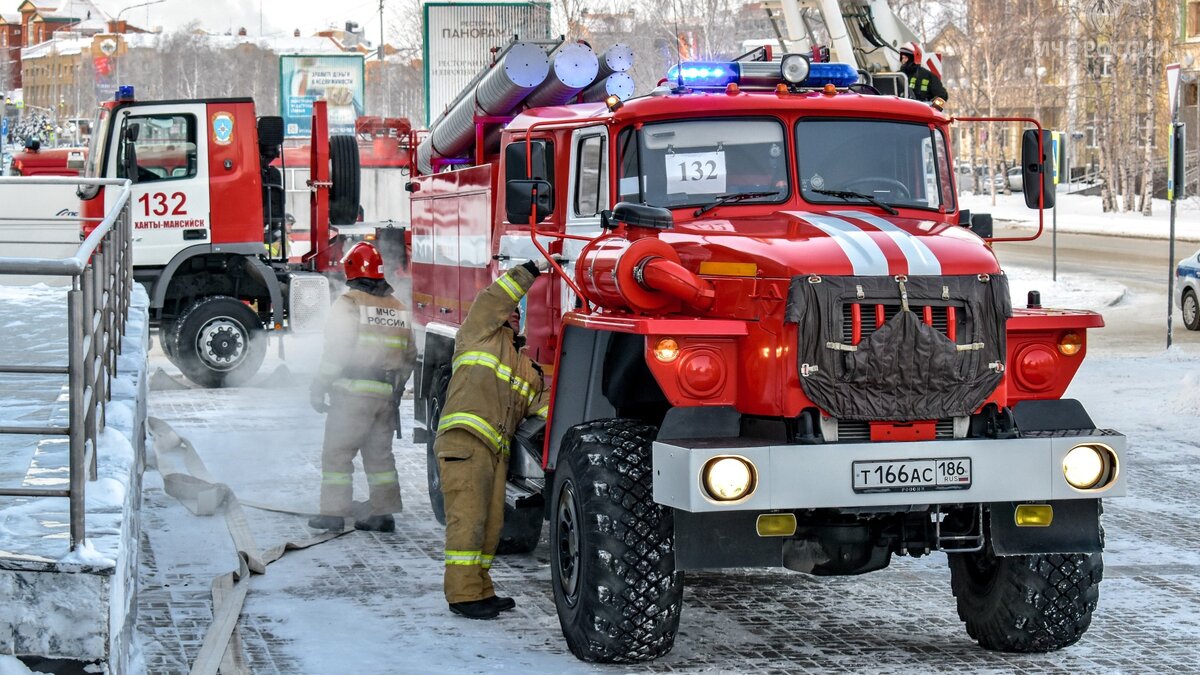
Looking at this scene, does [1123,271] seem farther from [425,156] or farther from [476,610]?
[476,610]

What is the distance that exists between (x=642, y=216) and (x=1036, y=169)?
7.46ft

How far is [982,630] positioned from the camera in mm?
6941

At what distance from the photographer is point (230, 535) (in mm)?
9375

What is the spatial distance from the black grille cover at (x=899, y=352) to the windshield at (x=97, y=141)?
39.8ft

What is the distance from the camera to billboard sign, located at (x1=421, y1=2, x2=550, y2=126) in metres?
33.2

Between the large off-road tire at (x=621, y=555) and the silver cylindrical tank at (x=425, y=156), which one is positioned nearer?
the large off-road tire at (x=621, y=555)

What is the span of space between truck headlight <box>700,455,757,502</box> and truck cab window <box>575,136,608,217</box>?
6.44 ft

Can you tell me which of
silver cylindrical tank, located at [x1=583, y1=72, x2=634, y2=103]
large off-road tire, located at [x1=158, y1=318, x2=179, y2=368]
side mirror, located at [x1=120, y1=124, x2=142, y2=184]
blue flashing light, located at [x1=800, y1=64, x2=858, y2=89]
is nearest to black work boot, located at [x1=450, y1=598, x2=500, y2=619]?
blue flashing light, located at [x1=800, y1=64, x2=858, y2=89]

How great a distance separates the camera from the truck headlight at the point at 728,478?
19.7 feet

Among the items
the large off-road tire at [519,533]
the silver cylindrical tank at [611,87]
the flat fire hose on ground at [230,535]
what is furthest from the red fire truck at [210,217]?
the large off-road tire at [519,533]

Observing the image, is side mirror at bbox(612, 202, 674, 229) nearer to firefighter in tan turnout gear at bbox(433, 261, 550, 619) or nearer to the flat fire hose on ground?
firefighter in tan turnout gear at bbox(433, 261, 550, 619)

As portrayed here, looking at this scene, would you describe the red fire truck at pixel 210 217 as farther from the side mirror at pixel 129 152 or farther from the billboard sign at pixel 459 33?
the billboard sign at pixel 459 33

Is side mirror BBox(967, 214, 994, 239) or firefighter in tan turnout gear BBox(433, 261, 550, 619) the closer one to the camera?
firefighter in tan turnout gear BBox(433, 261, 550, 619)

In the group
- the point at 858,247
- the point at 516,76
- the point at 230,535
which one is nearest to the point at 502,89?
the point at 516,76
